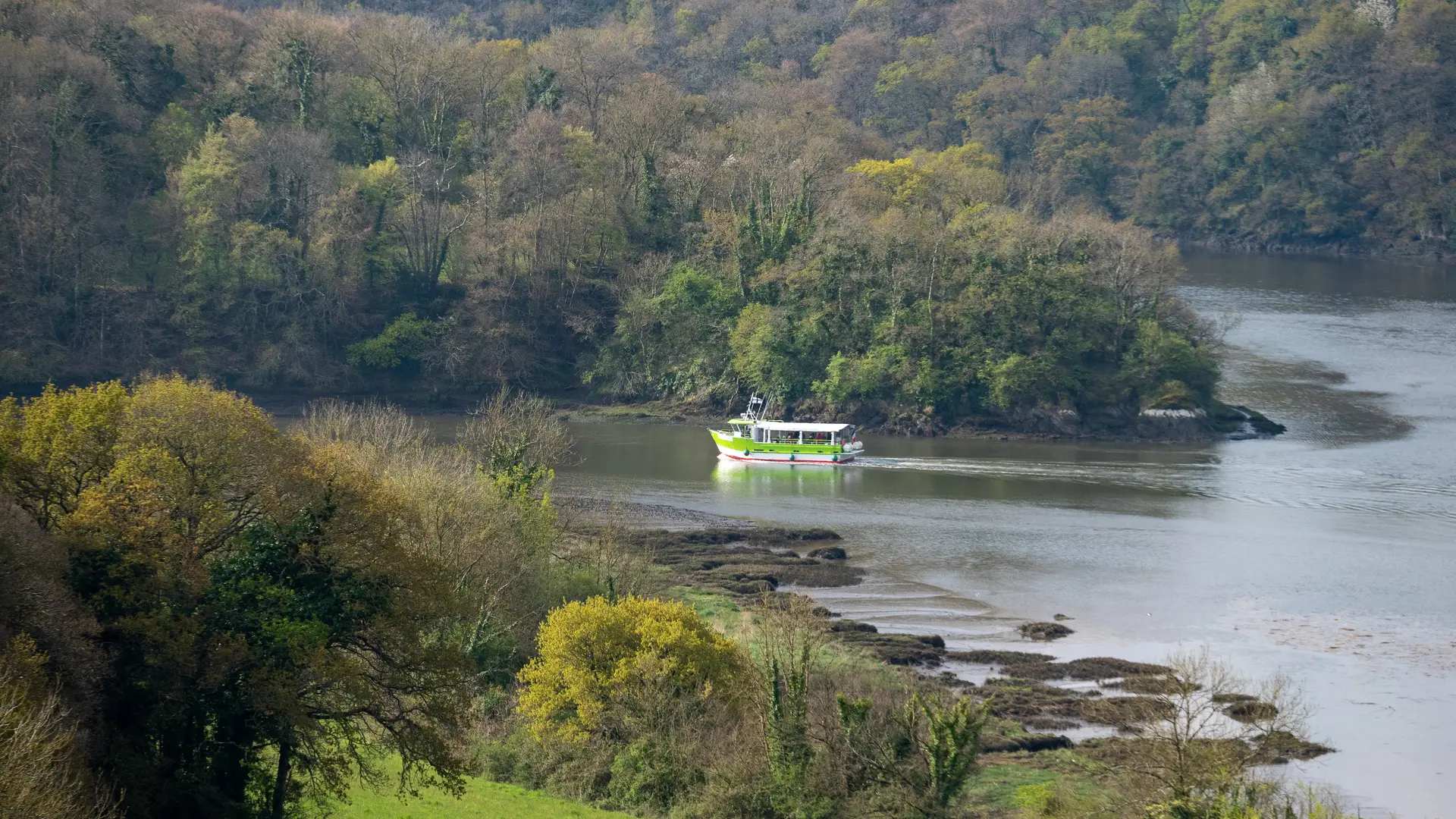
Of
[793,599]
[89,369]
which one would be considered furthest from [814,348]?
[793,599]

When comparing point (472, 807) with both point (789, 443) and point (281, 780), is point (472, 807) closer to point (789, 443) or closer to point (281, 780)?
point (281, 780)

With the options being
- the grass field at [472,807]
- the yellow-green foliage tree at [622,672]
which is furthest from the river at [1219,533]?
the grass field at [472,807]

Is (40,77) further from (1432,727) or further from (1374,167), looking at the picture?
(1374,167)

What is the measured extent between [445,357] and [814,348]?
18341 mm

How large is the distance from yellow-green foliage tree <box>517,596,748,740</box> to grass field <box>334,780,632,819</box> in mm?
1788

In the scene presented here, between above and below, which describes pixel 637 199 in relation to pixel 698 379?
above

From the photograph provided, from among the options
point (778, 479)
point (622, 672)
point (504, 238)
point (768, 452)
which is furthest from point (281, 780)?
point (504, 238)

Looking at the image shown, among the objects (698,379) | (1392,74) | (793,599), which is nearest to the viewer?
(793,599)

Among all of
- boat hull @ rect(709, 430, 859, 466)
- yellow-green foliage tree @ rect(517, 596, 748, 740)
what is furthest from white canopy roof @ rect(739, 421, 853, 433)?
yellow-green foliage tree @ rect(517, 596, 748, 740)

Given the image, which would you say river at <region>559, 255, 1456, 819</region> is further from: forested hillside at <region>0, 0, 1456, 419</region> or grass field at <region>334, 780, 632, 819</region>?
grass field at <region>334, 780, 632, 819</region>

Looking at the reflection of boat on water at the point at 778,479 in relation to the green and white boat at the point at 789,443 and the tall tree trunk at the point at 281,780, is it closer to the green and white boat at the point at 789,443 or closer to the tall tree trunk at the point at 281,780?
the green and white boat at the point at 789,443

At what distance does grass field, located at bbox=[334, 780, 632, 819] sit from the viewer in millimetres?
26341

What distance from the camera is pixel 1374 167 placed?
122125mm

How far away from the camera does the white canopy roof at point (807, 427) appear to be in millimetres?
66938
